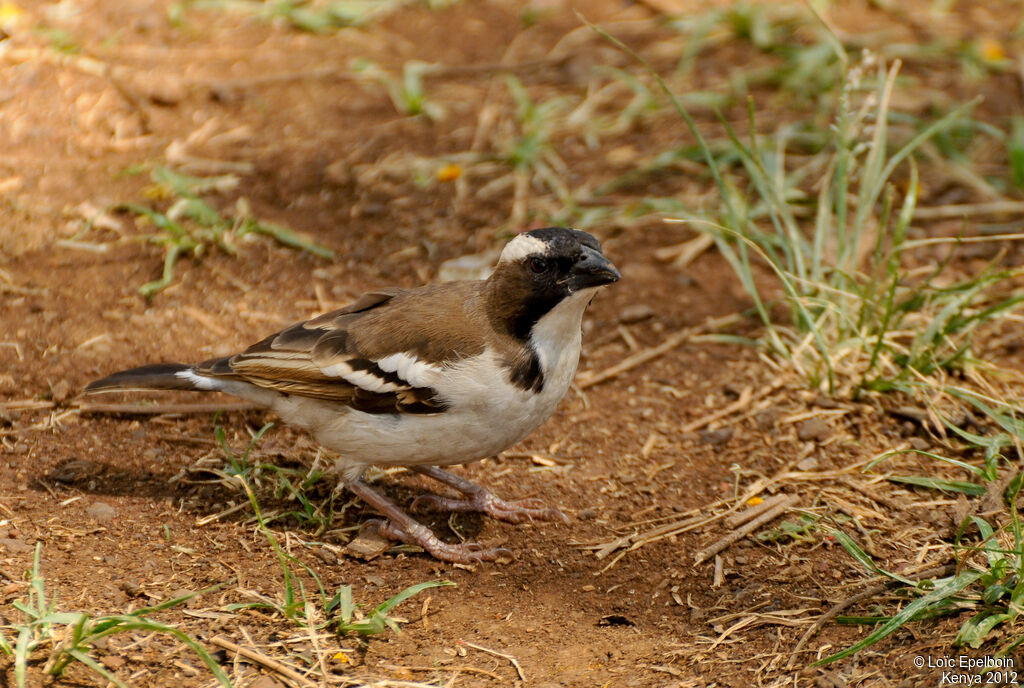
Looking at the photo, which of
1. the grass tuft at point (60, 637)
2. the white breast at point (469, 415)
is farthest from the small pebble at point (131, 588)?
the white breast at point (469, 415)

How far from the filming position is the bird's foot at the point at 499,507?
510 cm

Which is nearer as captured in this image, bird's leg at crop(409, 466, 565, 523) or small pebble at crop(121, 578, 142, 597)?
small pebble at crop(121, 578, 142, 597)

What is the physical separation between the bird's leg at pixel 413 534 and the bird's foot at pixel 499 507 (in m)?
0.21

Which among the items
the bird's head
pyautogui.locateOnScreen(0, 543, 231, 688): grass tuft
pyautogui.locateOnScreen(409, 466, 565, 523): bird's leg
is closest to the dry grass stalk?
pyautogui.locateOnScreen(409, 466, 565, 523): bird's leg

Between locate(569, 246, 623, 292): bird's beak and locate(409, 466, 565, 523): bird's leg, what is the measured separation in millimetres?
1111

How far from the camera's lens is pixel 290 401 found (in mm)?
5129

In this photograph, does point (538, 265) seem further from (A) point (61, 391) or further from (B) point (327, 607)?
(A) point (61, 391)

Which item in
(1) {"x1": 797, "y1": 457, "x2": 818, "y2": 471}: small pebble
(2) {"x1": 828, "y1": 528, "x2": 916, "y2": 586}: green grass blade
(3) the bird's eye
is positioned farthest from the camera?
(1) {"x1": 797, "y1": 457, "x2": 818, "y2": 471}: small pebble

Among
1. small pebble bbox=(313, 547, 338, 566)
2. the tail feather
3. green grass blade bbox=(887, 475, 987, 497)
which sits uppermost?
the tail feather

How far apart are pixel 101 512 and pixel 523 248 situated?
2.23 metres

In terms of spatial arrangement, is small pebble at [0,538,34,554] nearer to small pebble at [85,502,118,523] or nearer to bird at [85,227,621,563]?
small pebble at [85,502,118,523]

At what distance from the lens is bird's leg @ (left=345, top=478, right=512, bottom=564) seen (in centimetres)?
489

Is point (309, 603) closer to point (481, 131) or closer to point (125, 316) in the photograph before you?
point (125, 316)

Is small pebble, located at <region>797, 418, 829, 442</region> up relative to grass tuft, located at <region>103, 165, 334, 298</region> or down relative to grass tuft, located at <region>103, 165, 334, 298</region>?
down
